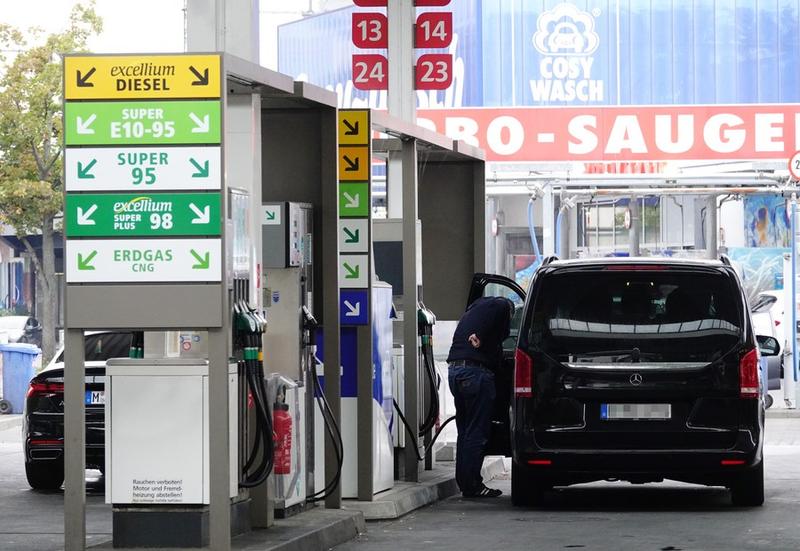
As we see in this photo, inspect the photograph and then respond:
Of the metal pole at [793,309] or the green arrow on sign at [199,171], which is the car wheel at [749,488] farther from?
the metal pole at [793,309]

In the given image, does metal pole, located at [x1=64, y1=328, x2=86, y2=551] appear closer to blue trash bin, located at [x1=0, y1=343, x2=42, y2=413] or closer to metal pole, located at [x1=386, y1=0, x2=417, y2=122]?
metal pole, located at [x1=386, y1=0, x2=417, y2=122]

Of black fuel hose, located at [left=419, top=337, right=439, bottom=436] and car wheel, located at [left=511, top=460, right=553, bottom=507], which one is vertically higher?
black fuel hose, located at [left=419, top=337, right=439, bottom=436]

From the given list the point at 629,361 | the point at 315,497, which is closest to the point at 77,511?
the point at 315,497

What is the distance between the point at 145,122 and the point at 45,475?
6662 mm

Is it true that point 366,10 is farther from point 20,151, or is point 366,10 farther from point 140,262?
point 20,151

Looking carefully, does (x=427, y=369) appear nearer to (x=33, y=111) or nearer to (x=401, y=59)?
(x=401, y=59)

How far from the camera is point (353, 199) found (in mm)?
11328

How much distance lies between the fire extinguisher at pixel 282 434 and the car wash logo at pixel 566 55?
112 ft

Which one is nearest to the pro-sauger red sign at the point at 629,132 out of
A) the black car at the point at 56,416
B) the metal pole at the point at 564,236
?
the metal pole at the point at 564,236

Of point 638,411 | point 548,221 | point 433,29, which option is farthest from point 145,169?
point 548,221

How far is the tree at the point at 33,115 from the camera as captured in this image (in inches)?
1302

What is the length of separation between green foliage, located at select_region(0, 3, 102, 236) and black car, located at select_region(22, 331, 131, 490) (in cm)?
1910

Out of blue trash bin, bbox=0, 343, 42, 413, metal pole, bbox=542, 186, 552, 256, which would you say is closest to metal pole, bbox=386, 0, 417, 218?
blue trash bin, bbox=0, 343, 42, 413

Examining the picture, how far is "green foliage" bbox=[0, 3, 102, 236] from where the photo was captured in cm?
3306
